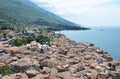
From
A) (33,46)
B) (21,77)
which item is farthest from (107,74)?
(33,46)

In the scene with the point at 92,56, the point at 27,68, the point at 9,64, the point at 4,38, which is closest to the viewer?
the point at 27,68

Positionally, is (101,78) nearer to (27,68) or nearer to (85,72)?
(85,72)

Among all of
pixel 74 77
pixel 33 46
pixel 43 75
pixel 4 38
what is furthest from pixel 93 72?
pixel 4 38

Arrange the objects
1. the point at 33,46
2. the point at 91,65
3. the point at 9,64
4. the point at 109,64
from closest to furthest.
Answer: the point at 9,64, the point at 91,65, the point at 109,64, the point at 33,46

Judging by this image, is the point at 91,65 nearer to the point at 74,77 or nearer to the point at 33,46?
the point at 74,77

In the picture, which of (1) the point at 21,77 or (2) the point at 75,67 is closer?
(1) the point at 21,77

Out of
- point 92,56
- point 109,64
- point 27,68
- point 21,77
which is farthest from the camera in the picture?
point 92,56

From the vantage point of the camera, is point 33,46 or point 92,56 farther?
point 33,46

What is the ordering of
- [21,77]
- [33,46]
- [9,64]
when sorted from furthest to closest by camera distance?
[33,46], [9,64], [21,77]
